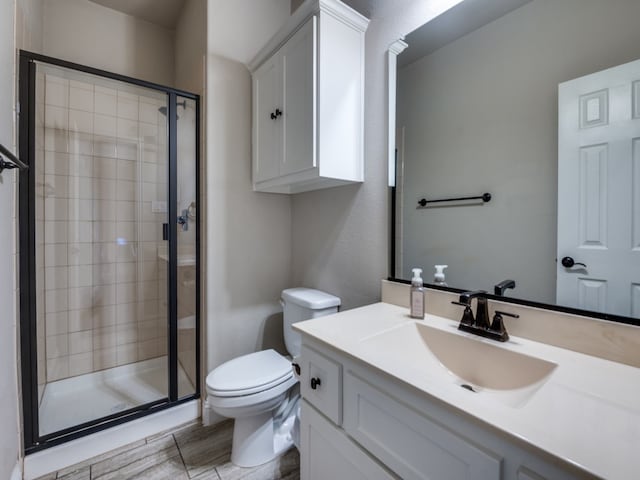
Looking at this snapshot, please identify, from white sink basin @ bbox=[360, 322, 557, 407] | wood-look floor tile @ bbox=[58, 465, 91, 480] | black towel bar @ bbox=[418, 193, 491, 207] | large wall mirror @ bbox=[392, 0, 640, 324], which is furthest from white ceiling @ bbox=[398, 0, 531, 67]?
wood-look floor tile @ bbox=[58, 465, 91, 480]

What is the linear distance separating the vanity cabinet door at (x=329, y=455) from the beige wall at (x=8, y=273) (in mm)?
1136

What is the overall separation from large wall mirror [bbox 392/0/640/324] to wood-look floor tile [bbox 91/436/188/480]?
143 cm

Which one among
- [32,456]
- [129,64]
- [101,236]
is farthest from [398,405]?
[129,64]

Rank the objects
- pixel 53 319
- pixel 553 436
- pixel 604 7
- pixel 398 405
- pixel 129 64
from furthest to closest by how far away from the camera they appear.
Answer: pixel 129 64, pixel 53 319, pixel 604 7, pixel 398 405, pixel 553 436

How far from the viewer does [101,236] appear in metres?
2.09

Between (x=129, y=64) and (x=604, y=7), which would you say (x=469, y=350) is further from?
(x=129, y=64)

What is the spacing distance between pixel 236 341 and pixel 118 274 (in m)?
1.13

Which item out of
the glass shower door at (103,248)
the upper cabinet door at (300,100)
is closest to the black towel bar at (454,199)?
the upper cabinet door at (300,100)

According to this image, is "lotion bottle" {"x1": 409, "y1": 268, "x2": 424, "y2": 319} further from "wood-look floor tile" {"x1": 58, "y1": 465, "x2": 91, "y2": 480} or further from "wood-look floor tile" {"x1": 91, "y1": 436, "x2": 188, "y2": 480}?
"wood-look floor tile" {"x1": 58, "y1": 465, "x2": 91, "y2": 480}

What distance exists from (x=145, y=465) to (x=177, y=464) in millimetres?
152

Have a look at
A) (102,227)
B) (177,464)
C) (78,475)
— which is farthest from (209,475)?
(102,227)

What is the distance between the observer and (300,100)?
1.34 meters

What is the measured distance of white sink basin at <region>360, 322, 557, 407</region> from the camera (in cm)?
76

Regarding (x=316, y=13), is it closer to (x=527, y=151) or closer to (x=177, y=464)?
(x=527, y=151)
